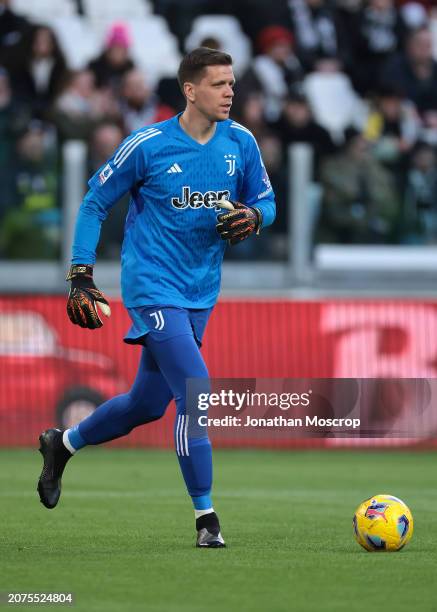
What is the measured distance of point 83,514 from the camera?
8812mm

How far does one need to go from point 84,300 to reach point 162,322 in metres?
0.40

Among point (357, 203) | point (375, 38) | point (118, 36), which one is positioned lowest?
point (357, 203)

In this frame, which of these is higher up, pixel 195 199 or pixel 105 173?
pixel 105 173

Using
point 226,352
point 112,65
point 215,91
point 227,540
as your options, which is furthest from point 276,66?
point 227,540

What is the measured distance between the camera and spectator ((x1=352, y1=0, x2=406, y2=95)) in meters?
18.9

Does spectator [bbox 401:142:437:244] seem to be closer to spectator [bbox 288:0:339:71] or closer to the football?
spectator [bbox 288:0:339:71]

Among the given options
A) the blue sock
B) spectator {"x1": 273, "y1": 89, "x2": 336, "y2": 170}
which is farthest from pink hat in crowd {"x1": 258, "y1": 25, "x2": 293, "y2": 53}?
the blue sock

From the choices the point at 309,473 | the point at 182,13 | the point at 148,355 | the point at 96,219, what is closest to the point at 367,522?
the point at 148,355

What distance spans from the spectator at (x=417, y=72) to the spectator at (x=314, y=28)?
0.79 metres

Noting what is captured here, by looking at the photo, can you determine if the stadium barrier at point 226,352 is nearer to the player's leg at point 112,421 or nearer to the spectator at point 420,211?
the spectator at point 420,211

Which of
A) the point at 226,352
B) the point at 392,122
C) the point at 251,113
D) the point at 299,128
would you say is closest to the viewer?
Result: the point at 226,352

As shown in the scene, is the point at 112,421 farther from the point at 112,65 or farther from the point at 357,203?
the point at 112,65

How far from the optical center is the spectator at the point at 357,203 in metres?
15.5

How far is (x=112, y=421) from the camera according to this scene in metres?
7.68
